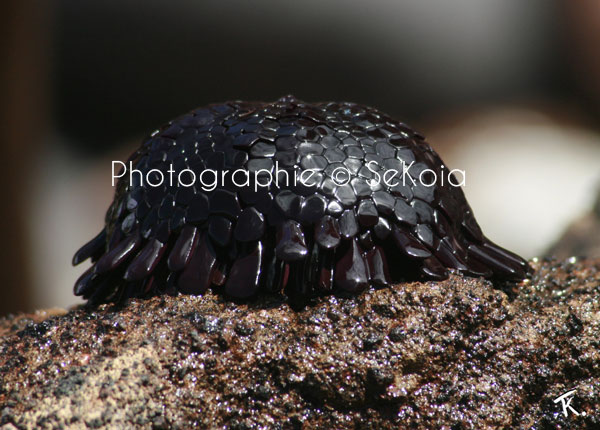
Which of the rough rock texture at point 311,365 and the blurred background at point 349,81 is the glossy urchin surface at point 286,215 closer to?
the rough rock texture at point 311,365

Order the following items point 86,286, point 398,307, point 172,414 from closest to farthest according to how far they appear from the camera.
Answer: point 172,414 → point 398,307 → point 86,286

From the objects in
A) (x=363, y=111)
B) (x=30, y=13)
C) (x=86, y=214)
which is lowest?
(x=86, y=214)

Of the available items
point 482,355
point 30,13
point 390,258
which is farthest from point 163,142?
point 30,13

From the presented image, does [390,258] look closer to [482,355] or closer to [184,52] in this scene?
[482,355]

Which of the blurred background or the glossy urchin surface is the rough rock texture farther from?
the blurred background

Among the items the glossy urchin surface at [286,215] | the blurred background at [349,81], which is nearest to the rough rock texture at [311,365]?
the glossy urchin surface at [286,215]

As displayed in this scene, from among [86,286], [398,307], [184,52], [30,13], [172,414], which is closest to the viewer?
[172,414]

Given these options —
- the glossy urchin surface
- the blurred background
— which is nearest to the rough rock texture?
the glossy urchin surface
